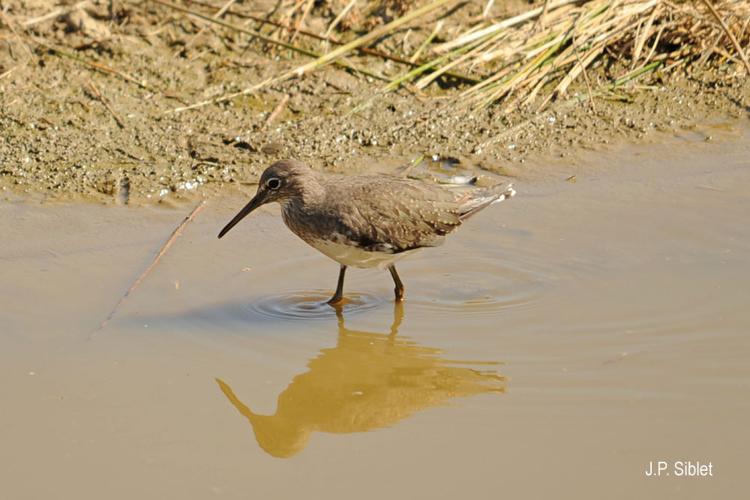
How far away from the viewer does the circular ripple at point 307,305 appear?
700cm

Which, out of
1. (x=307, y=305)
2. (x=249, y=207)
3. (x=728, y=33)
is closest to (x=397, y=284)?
(x=307, y=305)

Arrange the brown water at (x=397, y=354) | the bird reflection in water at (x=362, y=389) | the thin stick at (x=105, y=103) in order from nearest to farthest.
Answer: the brown water at (x=397, y=354) → the bird reflection in water at (x=362, y=389) → the thin stick at (x=105, y=103)

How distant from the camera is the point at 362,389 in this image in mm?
6199

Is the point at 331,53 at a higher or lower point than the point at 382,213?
higher

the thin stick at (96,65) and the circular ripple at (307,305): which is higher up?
the thin stick at (96,65)

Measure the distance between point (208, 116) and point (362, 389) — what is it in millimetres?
3767

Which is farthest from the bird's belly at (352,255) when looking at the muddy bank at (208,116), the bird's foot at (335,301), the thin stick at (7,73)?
the thin stick at (7,73)

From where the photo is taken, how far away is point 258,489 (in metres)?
5.12

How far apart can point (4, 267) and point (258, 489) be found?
3043mm

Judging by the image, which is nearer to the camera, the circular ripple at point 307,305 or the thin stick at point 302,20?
the circular ripple at point 307,305

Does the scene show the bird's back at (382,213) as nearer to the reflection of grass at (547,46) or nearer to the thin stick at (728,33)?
the reflection of grass at (547,46)

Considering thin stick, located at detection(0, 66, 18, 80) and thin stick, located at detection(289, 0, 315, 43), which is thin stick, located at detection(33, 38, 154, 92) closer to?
thin stick, located at detection(0, 66, 18, 80)

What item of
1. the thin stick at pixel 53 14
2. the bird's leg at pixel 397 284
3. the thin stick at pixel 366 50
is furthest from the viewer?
the thin stick at pixel 366 50

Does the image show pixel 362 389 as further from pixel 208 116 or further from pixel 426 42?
pixel 426 42
